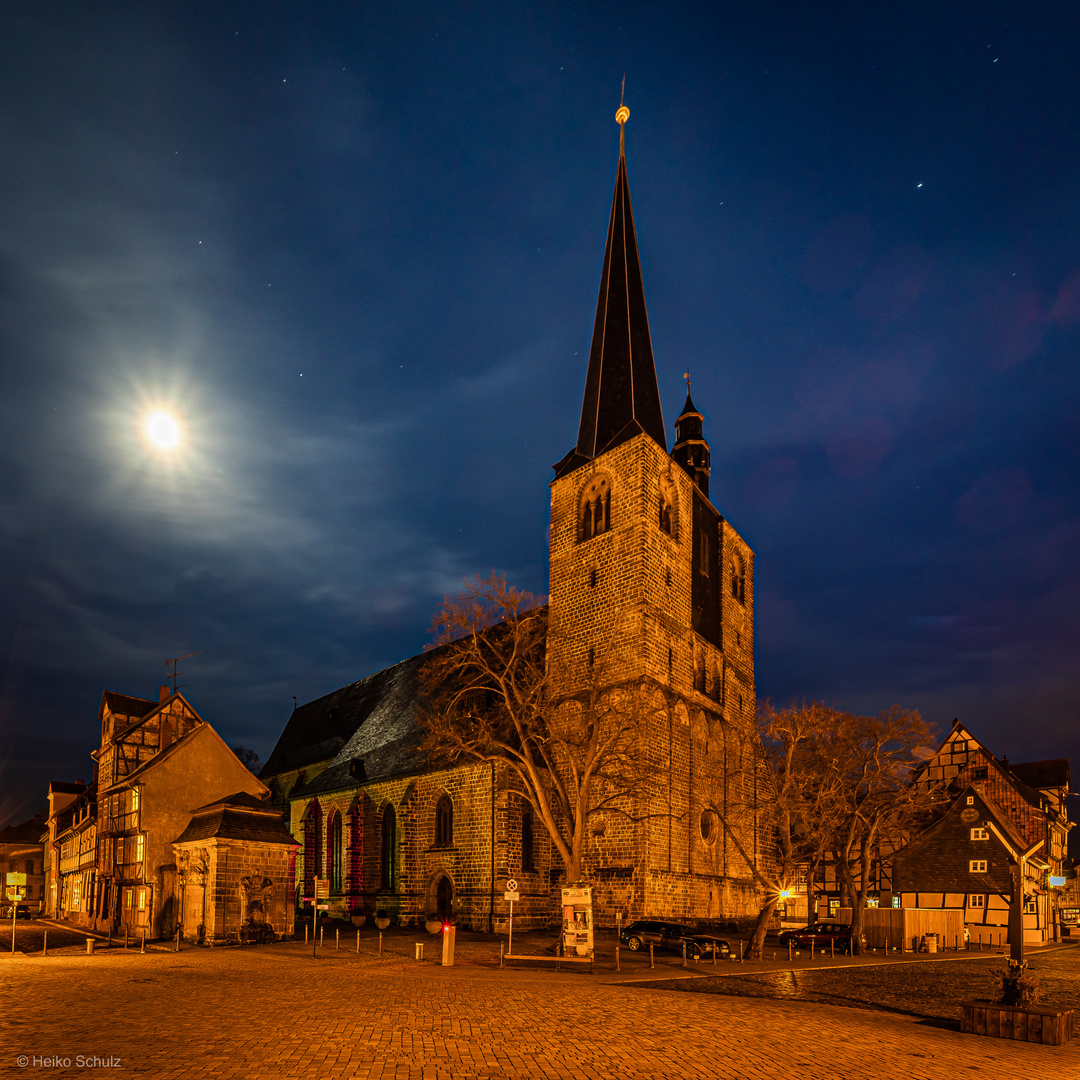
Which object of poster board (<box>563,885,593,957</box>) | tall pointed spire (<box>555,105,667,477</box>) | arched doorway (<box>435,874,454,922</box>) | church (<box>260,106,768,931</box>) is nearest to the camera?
poster board (<box>563,885,593,957</box>)

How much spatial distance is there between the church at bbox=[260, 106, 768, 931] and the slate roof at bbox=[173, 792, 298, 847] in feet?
27.6

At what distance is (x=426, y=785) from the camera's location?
131 ft

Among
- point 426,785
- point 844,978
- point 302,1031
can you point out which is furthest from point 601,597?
point 302,1031

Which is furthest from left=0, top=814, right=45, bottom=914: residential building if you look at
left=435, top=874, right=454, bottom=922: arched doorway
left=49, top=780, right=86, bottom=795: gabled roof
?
left=435, top=874, right=454, bottom=922: arched doorway

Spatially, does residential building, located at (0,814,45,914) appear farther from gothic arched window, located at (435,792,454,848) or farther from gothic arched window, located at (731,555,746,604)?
gothic arched window, located at (731,555,746,604)

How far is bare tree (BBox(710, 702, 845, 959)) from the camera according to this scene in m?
29.4

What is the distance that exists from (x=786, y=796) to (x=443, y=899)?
16382 millimetres

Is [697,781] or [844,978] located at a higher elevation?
[697,781]

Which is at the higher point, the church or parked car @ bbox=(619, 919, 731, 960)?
the church

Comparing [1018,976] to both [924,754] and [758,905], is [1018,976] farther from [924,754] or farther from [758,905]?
[758,905]

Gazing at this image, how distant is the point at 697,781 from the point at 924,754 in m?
8.75

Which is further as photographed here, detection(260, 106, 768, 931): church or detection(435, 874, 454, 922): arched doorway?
detection(435, 874, 454, 922): arched doorway

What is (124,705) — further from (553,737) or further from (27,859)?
(27,859)

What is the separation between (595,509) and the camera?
1538 inches
